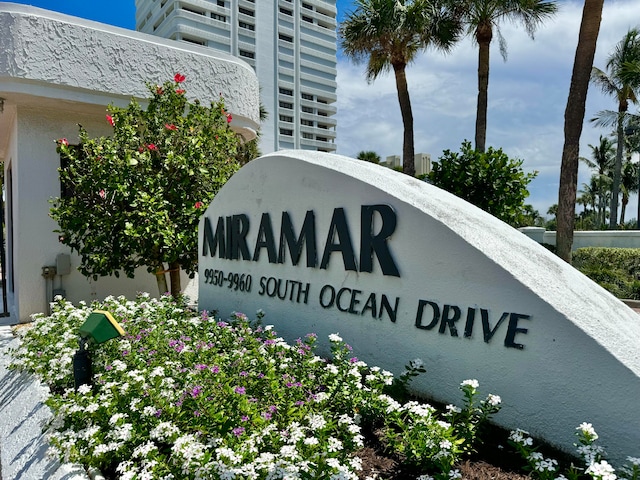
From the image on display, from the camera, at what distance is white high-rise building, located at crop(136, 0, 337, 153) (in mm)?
54719

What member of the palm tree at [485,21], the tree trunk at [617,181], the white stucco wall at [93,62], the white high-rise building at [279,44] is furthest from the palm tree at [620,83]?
the white high-rise building at [279,44]

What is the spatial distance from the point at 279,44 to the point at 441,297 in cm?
6440

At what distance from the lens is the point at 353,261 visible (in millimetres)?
4145

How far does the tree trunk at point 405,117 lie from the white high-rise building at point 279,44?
3743cm

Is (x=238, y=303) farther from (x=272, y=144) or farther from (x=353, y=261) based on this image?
(x=272, y=144)

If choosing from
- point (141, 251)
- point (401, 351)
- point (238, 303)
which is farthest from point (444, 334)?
point (141, 251)

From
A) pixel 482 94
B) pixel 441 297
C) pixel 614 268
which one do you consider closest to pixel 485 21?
pixel 482 94

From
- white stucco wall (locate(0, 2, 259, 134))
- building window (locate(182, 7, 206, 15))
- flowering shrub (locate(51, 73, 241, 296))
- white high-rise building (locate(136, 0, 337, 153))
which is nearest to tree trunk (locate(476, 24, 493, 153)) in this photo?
white stucco wall (locate(0, 2, 259, 134))

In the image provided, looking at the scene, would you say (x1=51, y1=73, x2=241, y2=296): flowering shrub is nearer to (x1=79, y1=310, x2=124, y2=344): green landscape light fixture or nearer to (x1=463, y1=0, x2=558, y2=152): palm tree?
(x1=79, y1=310, x2=124, y2=344): green landscape light fixture

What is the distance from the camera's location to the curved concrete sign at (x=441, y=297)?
2742mm

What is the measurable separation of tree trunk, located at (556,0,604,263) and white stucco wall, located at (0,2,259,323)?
8.76m

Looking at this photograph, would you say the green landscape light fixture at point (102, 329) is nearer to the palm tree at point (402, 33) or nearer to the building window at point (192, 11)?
the palm tree at point (402, 33)

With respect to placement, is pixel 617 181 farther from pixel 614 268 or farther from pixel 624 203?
pixel 624 203

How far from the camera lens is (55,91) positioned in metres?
8.07
